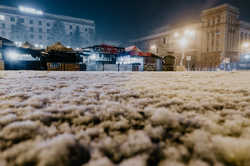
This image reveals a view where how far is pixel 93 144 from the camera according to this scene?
824 millimetres

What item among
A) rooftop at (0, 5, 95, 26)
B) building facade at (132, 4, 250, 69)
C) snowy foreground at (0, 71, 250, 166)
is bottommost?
snowy foreground at (0, 71, 250, 166)

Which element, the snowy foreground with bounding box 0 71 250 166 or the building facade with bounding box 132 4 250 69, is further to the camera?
the building facade with bounding box 132 4 250 69

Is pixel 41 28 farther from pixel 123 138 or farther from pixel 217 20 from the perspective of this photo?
pixel 123 138

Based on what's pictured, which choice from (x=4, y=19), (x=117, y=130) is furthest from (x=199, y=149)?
(x=4, y=19)

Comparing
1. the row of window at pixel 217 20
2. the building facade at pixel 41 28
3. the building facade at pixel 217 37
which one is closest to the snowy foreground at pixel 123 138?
the building facade at pixel 217 37

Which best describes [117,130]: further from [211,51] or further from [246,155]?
[211,51]

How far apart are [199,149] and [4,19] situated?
67856 mm

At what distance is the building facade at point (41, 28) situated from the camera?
4828cm

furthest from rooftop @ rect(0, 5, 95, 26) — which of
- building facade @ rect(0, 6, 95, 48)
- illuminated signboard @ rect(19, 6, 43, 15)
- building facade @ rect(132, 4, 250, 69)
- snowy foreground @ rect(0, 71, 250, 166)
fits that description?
snowy foreground @ rect(0, 71, 250, 166)

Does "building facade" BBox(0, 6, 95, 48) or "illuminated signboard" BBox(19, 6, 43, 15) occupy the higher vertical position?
"illuminated signboard" BBox(19, 6, 43, 15)

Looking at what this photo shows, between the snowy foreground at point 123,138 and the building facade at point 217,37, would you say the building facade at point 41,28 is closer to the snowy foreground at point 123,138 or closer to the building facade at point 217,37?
the building facade at point 217,37

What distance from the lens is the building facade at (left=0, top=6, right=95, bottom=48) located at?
158ft

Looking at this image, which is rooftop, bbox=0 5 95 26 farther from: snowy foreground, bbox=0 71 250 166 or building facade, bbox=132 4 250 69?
snowy foreground, bbox=0 71 250 166

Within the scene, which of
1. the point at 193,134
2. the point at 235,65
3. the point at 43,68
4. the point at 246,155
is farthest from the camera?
the point at 235,65
